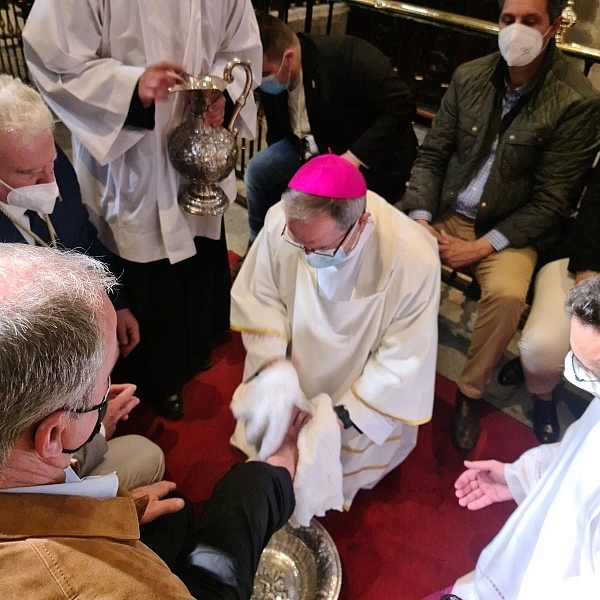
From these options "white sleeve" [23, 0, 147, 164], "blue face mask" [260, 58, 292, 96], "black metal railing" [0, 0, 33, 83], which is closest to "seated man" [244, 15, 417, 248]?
"blue face mask" [260, 58, 292, 96]

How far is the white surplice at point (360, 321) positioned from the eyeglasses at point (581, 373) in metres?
0.63

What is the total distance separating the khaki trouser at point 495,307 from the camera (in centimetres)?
245

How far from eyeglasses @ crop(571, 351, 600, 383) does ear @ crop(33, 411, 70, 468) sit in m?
1.09

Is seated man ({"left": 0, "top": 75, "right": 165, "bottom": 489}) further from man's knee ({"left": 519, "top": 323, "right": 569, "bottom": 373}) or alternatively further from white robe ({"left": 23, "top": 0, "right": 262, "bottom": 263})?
man's knee ({"left": 519, "top": 323, "right": 569, "bottom": 373})

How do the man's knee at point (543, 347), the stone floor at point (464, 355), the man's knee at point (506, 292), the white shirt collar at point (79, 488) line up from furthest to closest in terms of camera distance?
the stone floor at point (464, 355), the man's knee at point (506, 292), the man's knee at point (543, 347), the white shirt collar at point (79, 488)

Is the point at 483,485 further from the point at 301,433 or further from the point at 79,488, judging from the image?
the point at 79,488

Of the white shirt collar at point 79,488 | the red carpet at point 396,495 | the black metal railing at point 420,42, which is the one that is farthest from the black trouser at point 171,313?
the black metal railing at point 420,42

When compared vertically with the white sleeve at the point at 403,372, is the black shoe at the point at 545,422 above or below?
below

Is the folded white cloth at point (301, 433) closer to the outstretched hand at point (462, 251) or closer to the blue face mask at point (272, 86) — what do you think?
the outstretched hand at point (462, 251)

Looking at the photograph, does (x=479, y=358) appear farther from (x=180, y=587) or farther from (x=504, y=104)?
(x=180, y=587)

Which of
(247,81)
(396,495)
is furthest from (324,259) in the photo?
(396,495)

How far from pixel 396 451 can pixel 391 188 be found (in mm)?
1438

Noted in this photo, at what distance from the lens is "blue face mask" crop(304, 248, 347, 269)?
1.78 meters

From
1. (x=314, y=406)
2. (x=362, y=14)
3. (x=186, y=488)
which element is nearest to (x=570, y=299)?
(x=314, y=406)
